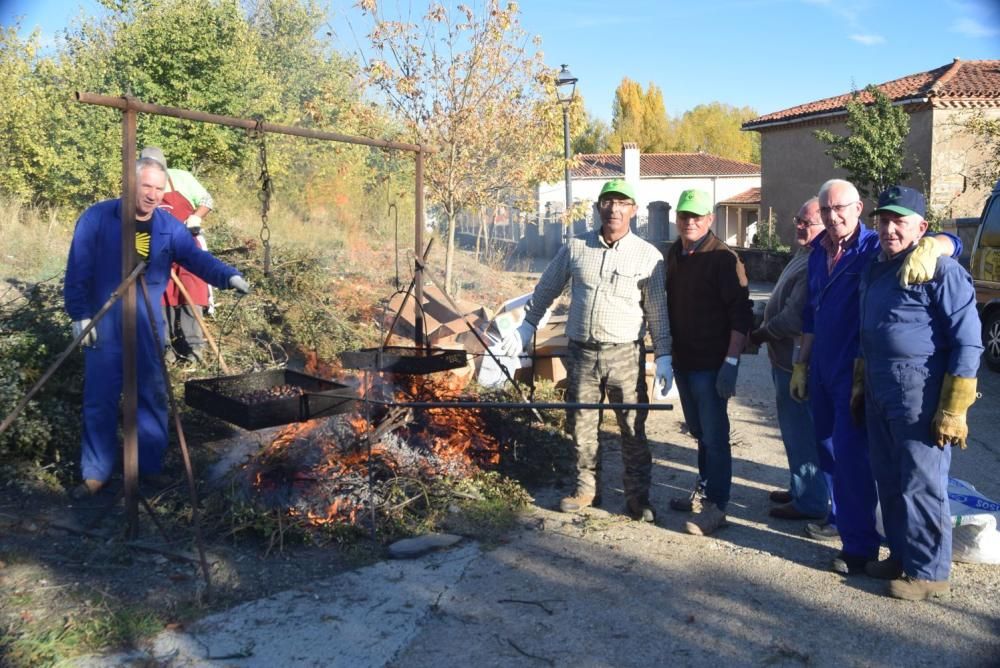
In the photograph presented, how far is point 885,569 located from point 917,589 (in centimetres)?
24

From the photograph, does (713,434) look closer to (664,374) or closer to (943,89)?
(664,374)

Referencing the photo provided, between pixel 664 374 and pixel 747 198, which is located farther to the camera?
pixel 747 198

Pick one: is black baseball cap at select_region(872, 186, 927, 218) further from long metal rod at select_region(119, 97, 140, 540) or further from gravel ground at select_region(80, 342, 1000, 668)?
long metal rod at select_region(119, 97, 140, 540)

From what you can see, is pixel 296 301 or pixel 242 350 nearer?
pixel 242 350

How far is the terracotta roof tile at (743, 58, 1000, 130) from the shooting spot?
22.5 m

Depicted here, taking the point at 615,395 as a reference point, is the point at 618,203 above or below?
above

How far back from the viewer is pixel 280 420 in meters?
4.50

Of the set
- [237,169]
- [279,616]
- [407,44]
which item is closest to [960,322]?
[279,616]

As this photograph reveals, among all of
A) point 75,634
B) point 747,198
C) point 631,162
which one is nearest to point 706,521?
point 75,634

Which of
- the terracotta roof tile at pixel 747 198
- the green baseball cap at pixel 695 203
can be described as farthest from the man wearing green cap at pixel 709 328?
the terracotta roof tile at pixel 747 198

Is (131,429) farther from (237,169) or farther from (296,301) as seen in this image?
(237,169)

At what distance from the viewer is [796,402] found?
5109 mm

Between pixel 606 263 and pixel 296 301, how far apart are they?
4.55m

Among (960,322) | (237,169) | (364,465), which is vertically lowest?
(364,465)
